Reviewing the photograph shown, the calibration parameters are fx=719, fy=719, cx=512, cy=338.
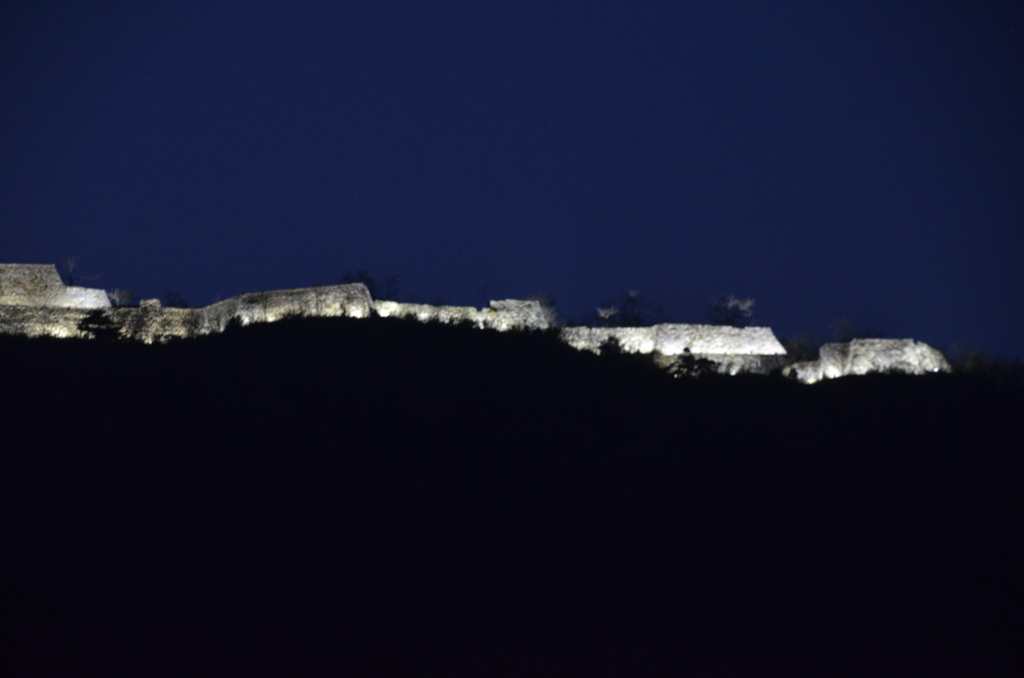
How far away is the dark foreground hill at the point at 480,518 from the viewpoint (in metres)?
13.9

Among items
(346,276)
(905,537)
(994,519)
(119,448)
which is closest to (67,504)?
(119,448)

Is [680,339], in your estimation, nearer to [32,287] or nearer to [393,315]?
[393,315]

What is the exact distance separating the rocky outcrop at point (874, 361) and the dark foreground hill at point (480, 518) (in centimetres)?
186

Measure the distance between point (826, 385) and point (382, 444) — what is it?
1593cm

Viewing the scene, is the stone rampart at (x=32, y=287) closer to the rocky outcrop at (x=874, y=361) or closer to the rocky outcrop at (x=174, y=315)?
the rocky outcrop at (x=174, y=315)

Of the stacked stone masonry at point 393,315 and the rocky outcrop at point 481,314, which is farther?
the rocky outcrop at point 481,314

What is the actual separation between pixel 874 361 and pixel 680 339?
7125 millimetres

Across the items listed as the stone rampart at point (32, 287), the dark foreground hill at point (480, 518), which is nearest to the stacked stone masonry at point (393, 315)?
the stone rampart at point (32, 287)

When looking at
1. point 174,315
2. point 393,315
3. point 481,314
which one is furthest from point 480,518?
point 174,315

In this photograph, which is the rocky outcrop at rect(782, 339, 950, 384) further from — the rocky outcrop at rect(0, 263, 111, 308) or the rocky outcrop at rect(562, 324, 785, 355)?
the rocky outcrop at rect(0, 263, 111, 308)

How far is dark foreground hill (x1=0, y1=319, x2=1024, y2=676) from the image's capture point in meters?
13.9

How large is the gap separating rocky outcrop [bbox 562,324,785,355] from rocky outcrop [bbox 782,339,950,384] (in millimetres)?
1945

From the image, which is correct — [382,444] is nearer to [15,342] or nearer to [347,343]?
[347,343]

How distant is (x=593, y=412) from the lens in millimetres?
22188
